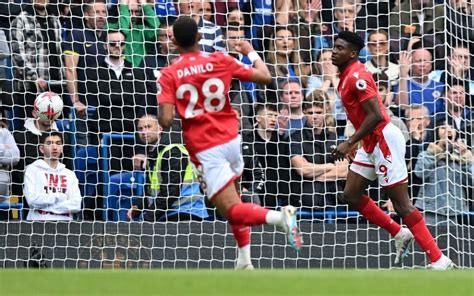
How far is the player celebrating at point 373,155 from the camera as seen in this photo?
11.5m

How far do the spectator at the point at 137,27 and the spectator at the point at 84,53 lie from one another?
20cm

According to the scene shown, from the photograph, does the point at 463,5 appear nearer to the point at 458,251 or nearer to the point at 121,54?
the point at 458,251


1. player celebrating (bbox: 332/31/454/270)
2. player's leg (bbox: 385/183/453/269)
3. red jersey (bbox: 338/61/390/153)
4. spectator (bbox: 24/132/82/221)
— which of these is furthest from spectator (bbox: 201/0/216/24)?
player's leg (bbox: 385/183/453/269)

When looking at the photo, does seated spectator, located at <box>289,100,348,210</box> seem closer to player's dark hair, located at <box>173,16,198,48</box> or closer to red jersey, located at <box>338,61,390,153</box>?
red jersey, located at <box>338,61,390,153</box>

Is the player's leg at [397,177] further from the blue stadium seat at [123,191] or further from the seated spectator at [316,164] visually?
the blue stadium seat at [123,191]

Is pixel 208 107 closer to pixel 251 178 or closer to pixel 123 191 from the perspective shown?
pixel 251 178

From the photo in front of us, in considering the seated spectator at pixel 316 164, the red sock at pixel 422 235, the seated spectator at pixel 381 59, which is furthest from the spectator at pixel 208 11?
the red sock at pixel 422 235

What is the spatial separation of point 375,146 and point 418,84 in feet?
10.1

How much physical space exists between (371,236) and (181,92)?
5351 mm

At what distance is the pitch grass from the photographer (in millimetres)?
7332

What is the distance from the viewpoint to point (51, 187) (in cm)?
1442

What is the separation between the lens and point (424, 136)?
14578 millimetres

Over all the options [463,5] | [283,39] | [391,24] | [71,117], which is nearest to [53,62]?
[71,117]

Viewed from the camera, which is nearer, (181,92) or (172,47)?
(181,92)
